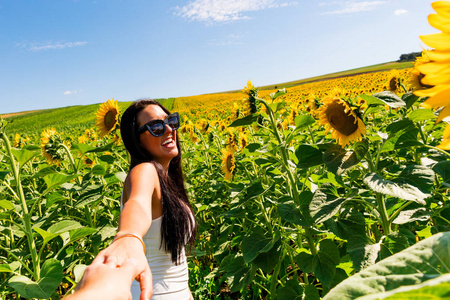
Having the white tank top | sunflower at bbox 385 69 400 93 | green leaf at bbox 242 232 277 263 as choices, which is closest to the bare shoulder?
the white tank top

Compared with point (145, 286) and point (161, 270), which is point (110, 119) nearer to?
point (161, 270)

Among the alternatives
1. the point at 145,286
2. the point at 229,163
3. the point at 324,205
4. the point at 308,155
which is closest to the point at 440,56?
the point at 145,286

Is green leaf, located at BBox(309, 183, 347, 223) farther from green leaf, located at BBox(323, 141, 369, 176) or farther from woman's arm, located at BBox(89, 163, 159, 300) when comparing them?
woman's arm, located at BBox(89, 163, 159, 300)

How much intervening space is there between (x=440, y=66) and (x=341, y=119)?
1.08m

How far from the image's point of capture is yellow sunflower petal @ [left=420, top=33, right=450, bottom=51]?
536 mm

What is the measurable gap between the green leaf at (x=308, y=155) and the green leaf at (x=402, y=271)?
1.29m

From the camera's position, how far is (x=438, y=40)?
54cm

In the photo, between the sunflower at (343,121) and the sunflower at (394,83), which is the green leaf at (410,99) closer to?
the sunflower at (343,121)

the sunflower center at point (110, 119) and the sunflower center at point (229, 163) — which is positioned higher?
the sunflower center at point (110, 119)

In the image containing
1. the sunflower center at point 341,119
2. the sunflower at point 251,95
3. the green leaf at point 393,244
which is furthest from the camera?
the sunflower at point 251,95

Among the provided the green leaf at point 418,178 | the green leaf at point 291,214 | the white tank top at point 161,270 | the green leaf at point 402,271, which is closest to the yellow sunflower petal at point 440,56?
the green leaf at point 402,271

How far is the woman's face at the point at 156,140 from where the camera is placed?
1974 mm

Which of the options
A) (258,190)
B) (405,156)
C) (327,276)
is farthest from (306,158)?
(405,156)

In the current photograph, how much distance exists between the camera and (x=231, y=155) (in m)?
3.16
